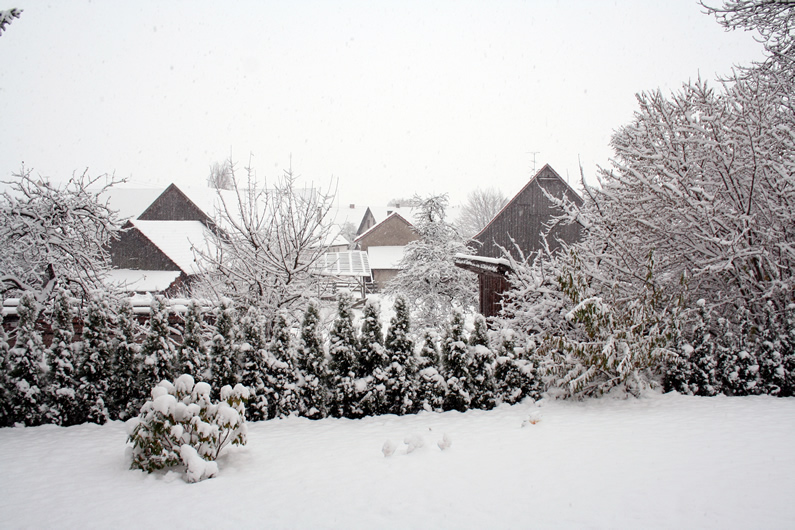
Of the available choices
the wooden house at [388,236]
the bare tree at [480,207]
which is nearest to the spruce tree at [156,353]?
the wooden house at [388,236]

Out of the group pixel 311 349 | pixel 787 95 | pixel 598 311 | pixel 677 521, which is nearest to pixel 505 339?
pixel 598 311

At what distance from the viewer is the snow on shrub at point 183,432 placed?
11.7 feet

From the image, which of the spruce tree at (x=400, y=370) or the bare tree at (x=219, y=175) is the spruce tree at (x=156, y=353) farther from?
the bare tree at (x=219, y=175)

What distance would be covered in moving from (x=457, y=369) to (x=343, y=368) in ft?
4.73

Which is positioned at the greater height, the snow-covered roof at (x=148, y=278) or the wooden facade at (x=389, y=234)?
the wooden facade at (x=389, y=234)

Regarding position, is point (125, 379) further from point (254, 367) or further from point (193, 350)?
point (254, 367)

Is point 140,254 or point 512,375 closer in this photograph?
point 512,375

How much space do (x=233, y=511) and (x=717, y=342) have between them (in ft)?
19.9

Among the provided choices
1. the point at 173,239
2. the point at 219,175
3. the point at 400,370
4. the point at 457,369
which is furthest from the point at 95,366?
the point at 219,175

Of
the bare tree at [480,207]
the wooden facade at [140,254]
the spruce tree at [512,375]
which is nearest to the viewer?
the spruce tree at [512,375]

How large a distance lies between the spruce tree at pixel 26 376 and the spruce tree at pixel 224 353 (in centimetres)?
189

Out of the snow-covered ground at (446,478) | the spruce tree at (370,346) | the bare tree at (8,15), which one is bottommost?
the snow-covered ground at (446,478)

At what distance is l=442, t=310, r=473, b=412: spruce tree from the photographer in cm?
557

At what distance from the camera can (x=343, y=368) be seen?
557cm
